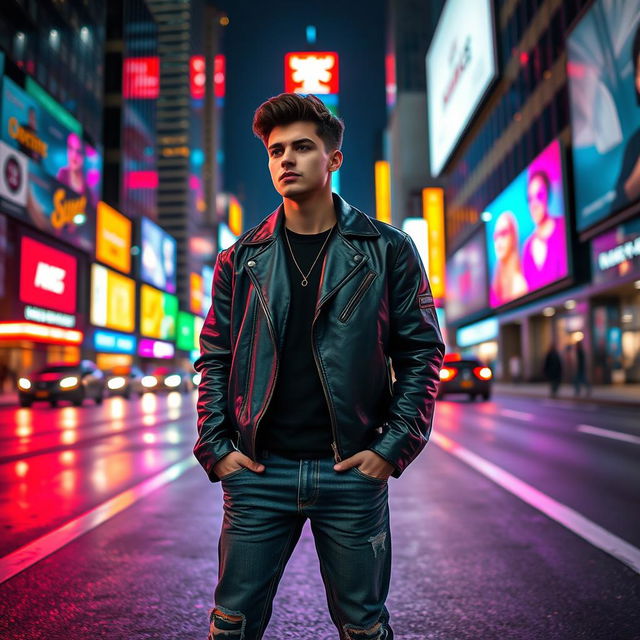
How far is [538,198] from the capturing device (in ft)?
119

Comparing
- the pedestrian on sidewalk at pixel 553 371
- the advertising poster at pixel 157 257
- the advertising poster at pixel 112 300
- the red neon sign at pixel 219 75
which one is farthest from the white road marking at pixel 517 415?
the red neon sign at pixel 219 75

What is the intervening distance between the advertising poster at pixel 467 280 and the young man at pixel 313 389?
158 ft

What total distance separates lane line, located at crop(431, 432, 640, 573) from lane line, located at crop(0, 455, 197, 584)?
3.40 meters

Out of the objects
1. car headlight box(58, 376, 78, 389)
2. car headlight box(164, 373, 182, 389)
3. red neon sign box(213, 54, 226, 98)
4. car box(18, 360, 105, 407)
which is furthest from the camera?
red neon sign box(213, 54, 226, 98)

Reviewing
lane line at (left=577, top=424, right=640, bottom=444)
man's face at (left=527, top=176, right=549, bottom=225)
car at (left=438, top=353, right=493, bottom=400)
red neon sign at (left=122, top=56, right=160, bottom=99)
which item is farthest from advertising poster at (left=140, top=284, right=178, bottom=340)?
lane line at (left=577, top=424, right=640, bottom=444)

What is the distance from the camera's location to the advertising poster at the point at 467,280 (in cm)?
5048

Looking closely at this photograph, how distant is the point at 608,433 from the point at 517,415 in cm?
459

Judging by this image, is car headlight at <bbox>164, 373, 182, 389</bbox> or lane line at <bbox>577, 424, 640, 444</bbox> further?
car headlight at <bbox>164, 373, 182, 389</bbox>

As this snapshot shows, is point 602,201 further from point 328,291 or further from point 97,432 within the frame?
point 328,291

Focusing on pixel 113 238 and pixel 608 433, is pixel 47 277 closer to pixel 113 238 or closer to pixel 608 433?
pixel 113 238

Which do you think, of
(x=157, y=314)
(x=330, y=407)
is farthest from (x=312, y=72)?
(x=157, y=314)

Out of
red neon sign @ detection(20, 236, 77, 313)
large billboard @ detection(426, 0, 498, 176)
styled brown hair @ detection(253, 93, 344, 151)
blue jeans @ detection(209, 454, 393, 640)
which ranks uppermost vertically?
large billboard @ detection(426, 0, 498, 176)

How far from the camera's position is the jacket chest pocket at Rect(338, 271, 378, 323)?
205 centimetres

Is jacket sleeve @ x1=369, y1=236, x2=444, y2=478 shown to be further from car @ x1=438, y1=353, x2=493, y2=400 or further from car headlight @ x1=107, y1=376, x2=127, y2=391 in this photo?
car headlight @ x1=107, y1=376, x2=127, y2=391
